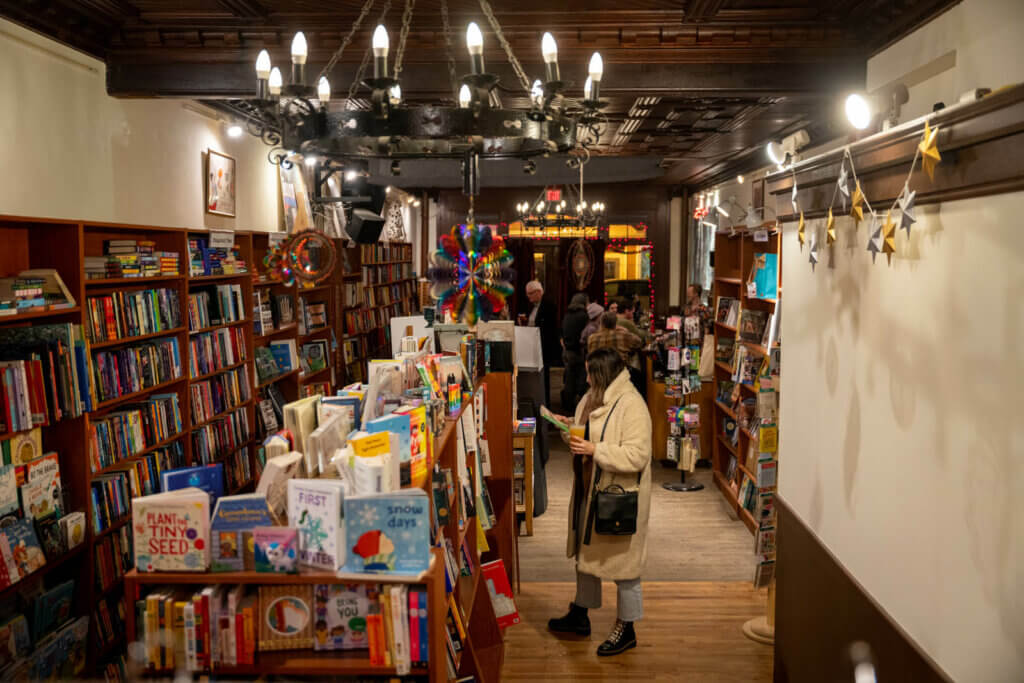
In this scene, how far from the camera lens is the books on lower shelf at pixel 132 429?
427 cm

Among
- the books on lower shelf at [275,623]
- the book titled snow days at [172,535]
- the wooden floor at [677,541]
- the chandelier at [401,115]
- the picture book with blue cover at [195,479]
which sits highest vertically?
the chandelier at [401,115]

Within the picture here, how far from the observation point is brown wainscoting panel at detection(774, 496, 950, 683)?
2682 mm

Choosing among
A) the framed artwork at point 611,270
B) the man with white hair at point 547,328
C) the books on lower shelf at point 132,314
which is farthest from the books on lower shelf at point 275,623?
the framed artwork at point 611,270

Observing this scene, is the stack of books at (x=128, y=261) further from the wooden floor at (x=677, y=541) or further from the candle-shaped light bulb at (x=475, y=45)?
the wooden floor at (x=677, y=541)

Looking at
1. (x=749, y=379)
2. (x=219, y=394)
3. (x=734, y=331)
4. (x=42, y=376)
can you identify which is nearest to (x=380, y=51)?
(x=42, y=376)

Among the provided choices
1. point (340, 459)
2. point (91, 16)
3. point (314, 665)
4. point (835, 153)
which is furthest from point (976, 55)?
point (91, 16)

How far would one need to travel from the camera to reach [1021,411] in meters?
1.97

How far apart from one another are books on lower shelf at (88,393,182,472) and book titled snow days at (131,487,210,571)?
78.6 inches

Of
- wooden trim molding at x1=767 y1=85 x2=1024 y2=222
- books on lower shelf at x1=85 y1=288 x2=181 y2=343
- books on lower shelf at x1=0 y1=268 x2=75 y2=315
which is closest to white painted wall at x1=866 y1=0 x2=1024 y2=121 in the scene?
wooden trim molding at x1=767 y1=85 x2=1024 y2=222

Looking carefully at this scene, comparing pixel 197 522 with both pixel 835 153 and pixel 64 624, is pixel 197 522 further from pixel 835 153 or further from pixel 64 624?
pixel 835 153

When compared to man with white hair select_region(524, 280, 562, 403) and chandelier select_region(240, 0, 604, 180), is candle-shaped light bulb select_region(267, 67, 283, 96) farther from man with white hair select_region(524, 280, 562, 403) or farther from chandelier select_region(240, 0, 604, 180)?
man with white hair select_region(524, 280, 562, 403)

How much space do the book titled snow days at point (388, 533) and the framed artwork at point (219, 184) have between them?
203 inches

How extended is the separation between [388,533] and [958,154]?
73.8 inches

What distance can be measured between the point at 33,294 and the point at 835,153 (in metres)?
3.45
